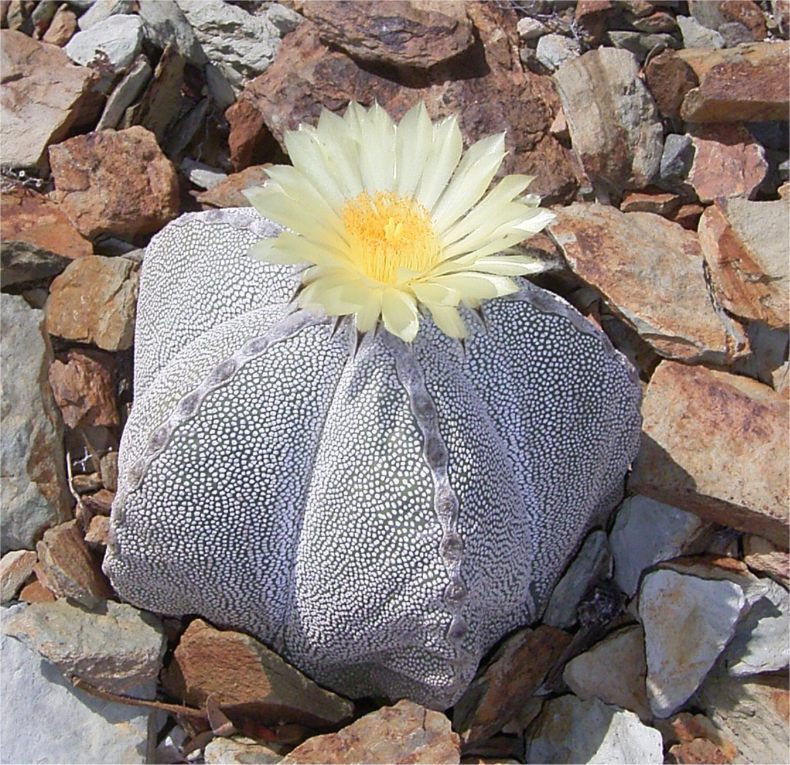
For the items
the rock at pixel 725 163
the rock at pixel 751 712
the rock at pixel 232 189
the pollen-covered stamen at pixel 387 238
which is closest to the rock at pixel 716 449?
the rock at pixel 751 712

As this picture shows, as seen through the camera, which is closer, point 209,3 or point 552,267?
Answer: point 552,267

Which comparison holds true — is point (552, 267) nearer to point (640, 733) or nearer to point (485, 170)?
point (485, 170)

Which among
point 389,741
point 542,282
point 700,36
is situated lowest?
point 389,741

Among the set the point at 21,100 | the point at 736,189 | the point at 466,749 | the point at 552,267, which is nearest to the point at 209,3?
the point at 21,100

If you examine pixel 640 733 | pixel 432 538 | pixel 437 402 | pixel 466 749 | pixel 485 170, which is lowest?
pixel 466 749

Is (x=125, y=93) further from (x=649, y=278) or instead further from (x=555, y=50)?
(x=649, y=278)

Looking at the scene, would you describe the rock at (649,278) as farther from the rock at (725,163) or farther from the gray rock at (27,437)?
the gray rock at (27,437)

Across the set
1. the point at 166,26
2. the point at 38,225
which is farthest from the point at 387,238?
the point at 166,26

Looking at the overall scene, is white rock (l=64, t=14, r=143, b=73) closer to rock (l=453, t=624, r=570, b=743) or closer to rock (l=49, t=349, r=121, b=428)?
rock (l=49, t=349, r=121, b=428)
